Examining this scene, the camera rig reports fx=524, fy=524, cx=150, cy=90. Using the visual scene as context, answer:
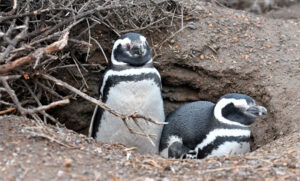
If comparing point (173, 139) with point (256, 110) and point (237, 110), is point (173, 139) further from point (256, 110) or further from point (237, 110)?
point (256, 110)

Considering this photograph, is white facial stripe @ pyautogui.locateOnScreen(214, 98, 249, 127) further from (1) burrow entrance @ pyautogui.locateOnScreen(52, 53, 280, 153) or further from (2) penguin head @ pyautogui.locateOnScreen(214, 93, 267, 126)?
(1) burrow entrance @ pyautogui.locateOnScreen(52, 53, 280, 153)

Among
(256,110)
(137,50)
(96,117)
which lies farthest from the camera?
(96,117)

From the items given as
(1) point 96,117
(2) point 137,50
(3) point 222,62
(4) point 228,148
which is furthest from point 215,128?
(1) point 96,117

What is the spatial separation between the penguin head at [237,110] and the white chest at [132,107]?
450 mm

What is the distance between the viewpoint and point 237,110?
344 cm

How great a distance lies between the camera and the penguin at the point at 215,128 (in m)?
3.41

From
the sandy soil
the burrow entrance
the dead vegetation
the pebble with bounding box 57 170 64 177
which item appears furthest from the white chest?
the pebble with bounding box 57 170 64 177

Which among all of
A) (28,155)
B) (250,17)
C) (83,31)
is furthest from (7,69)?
(250,17)

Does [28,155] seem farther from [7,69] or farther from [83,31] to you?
[83,31]

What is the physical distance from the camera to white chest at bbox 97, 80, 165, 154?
11.7 ft

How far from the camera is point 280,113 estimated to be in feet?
12.2

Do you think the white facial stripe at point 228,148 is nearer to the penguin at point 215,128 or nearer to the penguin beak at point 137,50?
the penguin at point 215,128

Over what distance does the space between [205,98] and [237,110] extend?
36.4 inches

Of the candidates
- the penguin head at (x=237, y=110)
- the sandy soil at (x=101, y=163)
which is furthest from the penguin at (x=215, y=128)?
the sandy soil at (x=101, y=163)
